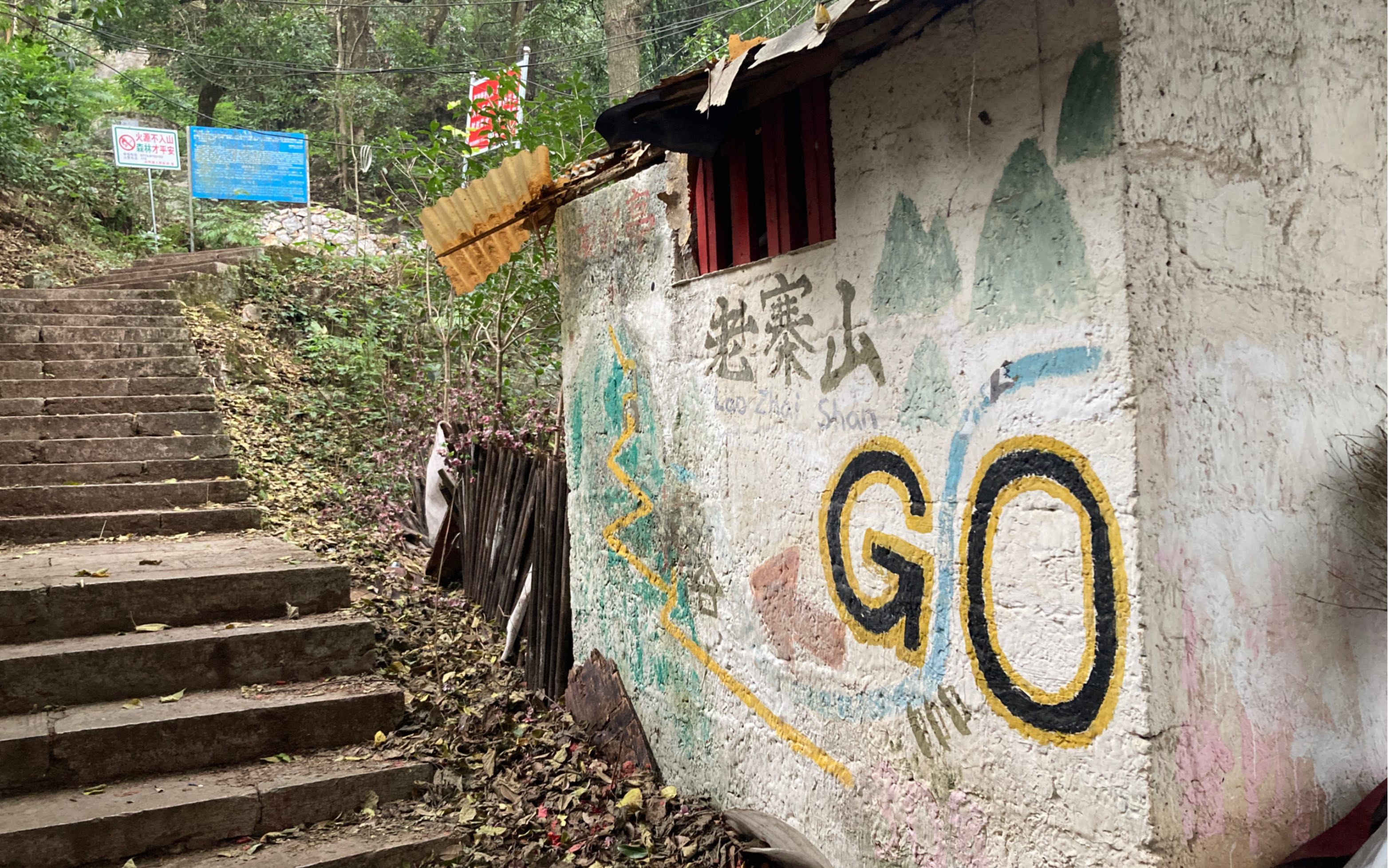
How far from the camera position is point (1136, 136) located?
197 cm

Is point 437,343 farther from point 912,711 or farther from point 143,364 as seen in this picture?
point 912,711

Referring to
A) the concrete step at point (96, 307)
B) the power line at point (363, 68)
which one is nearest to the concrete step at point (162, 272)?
the concrete step at point (96, 307)

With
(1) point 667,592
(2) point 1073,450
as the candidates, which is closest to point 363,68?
(1) point 667,592

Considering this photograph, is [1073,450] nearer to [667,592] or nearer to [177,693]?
[667,592]

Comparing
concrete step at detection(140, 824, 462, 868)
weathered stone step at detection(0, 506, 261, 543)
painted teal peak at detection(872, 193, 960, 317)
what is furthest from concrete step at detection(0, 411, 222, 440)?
painted teal peak at detection(872, 193, 960, 317)

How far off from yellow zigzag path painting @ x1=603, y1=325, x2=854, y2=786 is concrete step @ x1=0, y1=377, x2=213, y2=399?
4775 mm

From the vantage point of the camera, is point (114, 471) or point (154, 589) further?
point (114, 471)

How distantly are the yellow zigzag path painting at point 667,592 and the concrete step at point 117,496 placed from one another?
329 cm

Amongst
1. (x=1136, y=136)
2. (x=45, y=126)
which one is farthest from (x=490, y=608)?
(x=45, y=126)

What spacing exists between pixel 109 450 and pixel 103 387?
103 cm

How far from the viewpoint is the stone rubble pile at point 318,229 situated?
14.2 meters

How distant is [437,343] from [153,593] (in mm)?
4983

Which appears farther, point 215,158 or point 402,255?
point 215,158

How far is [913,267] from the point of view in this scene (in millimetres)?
2496
